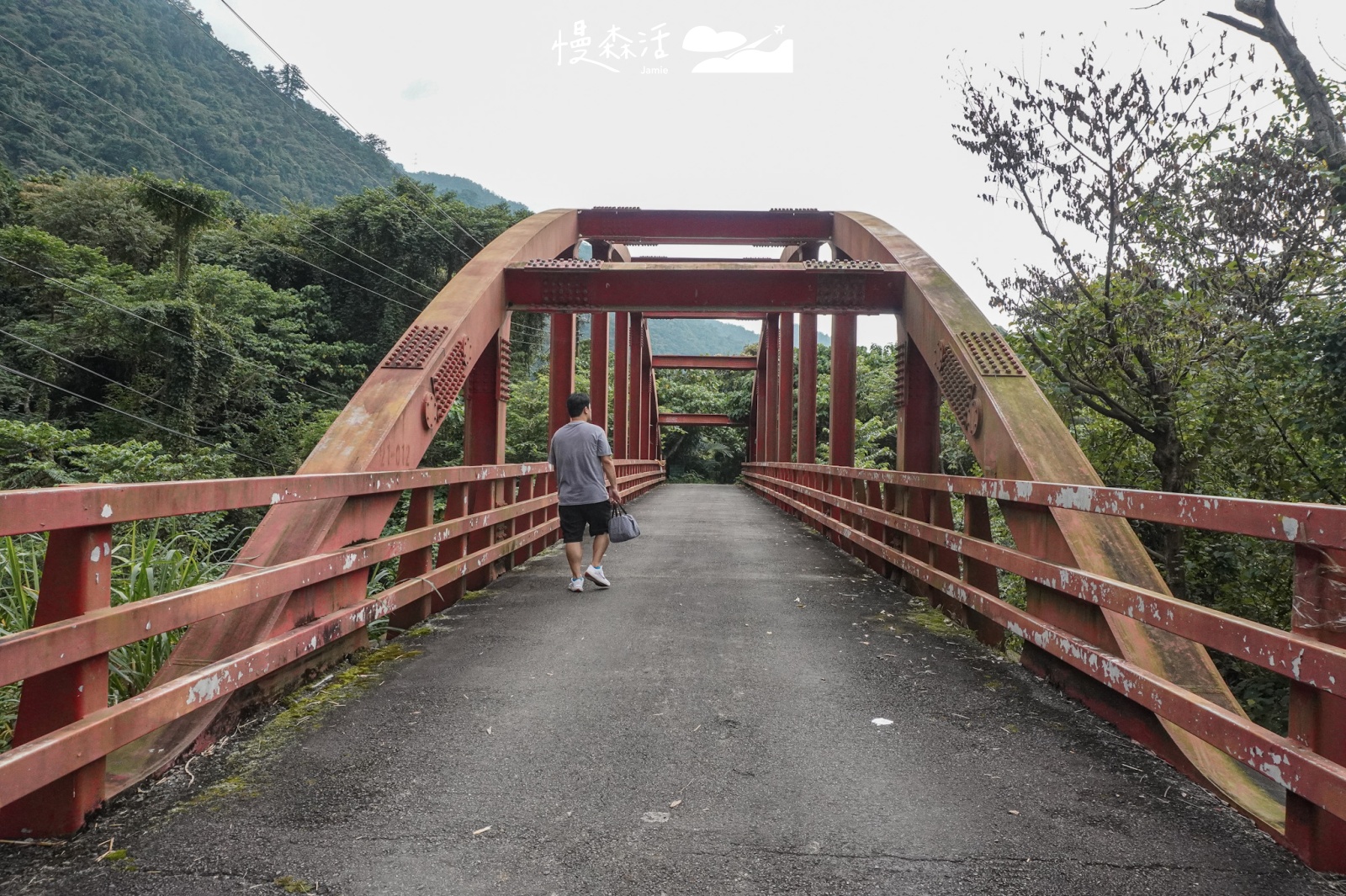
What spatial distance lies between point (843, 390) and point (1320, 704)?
11505 mm

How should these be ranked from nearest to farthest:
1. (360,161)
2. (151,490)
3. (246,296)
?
(151,490) < (246,296) < (360,161)

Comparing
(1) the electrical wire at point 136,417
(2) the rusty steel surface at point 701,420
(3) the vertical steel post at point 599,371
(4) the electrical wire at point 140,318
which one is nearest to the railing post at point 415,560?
(3) the vertical steel post at point 599,371

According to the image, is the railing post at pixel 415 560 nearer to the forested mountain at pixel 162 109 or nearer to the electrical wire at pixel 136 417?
the electrical wire at pixel 136 417

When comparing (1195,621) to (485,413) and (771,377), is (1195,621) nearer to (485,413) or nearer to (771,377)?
(485,413)

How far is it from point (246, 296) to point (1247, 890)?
32801 mm

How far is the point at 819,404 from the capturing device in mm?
40781

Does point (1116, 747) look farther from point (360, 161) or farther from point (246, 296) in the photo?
point (360, 161)

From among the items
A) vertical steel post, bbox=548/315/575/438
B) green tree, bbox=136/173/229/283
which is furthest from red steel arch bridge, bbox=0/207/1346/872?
green tree, bbox=136/173/229/283

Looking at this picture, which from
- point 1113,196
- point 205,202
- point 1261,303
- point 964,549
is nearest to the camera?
point 964,549

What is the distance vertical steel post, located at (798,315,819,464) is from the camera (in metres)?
17.2

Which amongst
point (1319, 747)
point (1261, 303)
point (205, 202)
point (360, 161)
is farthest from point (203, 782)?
point (360, 161)

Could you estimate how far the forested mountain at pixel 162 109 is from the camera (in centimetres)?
5069

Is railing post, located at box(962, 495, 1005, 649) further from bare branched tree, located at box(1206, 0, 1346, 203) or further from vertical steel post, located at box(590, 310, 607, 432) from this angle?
vertical steel post, located at box(590, 310, 607, 432)

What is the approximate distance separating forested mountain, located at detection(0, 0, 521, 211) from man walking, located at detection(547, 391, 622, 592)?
47.7 metres
